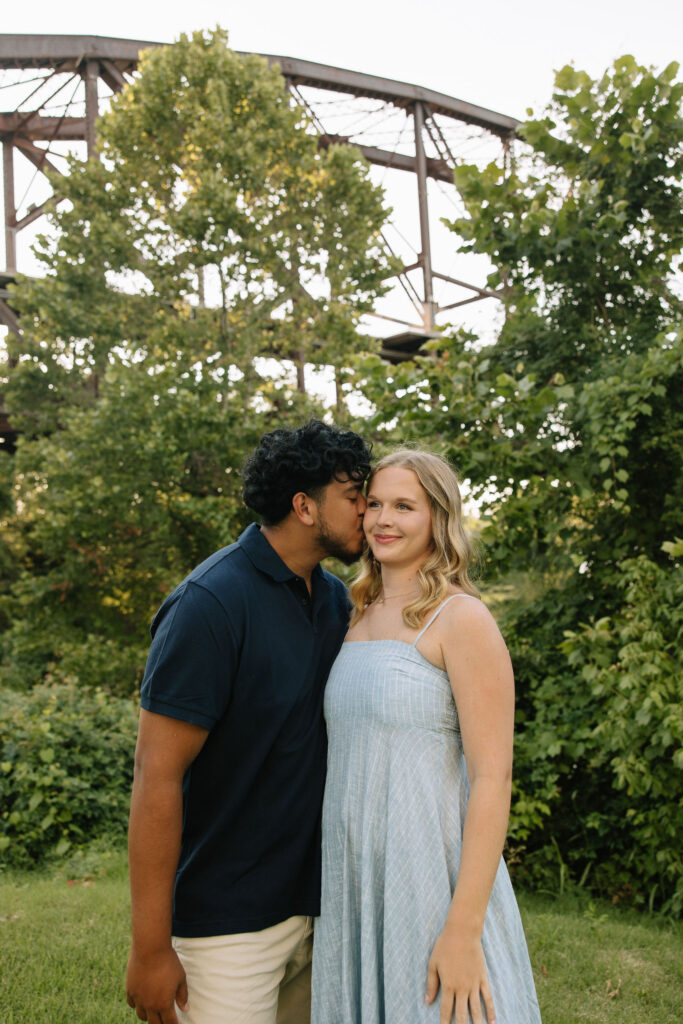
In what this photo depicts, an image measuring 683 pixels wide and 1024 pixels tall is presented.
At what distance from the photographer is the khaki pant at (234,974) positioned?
1.96m

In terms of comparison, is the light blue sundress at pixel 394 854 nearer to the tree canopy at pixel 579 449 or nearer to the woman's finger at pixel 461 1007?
the woman's finger at pixel 461 1007

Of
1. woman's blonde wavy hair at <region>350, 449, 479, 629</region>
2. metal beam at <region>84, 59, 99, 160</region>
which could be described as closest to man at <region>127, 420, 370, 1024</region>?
woman's blonde wavy hair at <region>350, 449, 479, 629</region>

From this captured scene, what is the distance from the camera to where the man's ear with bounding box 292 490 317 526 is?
2.20 m

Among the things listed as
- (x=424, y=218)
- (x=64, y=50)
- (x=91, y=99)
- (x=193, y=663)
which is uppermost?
(x=64, y=50)

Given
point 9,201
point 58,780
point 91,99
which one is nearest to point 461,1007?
point 58,780

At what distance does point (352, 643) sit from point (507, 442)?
2713 mm

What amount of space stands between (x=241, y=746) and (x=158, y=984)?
21.1 inches

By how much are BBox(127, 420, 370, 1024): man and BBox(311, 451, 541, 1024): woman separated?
0.28ft

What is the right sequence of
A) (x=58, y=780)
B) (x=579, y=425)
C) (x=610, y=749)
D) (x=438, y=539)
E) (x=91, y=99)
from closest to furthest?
1. (x=438, y=539)
2. (x=610, y=749)
3. (x=579, y=425)
4. (x=58, y=780)
5. (x=91, y=99)

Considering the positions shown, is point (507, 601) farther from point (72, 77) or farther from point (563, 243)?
point (72, 77)

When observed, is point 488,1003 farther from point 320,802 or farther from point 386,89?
point 386,89

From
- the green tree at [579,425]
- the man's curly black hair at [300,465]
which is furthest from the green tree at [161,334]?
the man's curly black hair at [300,465]

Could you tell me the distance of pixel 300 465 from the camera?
2.17 meters

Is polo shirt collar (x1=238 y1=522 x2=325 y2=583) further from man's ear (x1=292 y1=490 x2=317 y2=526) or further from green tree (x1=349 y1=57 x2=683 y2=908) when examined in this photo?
green tree (x1=349 y1=57 x2=683 y2=908)
